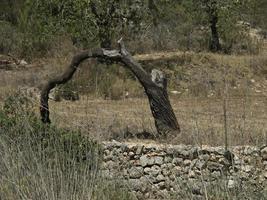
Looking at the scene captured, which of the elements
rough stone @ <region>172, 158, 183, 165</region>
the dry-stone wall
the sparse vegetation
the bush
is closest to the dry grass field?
the sparse vegetation

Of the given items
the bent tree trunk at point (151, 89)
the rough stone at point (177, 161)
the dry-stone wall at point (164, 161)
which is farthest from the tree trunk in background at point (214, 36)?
the rough stone at point (177, 161)

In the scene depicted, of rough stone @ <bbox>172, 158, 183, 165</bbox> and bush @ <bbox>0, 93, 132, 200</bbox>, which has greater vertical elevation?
bush @ <bbox>0, 93, 132, 200</bbox>

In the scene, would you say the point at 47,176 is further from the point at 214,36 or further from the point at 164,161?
the point at 214,36

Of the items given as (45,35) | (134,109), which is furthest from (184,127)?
(45,35)

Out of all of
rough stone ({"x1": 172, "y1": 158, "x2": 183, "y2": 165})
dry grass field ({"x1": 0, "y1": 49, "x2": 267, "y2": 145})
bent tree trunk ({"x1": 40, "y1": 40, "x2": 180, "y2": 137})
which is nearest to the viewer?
rough stone ({"x1": 172, "y1": 158, "x2": 183, "y2": 165})

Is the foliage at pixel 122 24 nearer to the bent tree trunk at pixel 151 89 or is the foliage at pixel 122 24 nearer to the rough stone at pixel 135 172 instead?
the bent tree trunk at pixel 151 89

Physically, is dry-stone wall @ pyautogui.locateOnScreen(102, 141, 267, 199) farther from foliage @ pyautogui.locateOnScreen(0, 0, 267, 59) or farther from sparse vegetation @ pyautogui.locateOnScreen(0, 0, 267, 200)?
foliage @ pyautogui.locateOnScreen(0, 0, 267, 59)

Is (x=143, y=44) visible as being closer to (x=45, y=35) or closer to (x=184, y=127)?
(x=45, y=35)

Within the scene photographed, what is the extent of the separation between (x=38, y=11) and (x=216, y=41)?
277 inches

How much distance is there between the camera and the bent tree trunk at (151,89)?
10539 millimetres

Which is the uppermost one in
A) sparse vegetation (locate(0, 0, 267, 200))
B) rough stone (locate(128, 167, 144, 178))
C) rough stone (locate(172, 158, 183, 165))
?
sparse vegetation (locate(0, 0, 267, 200))

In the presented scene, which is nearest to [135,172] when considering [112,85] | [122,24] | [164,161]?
[164,161]

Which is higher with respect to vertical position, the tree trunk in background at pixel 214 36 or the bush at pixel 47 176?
the tree trunk in background at pixel 214 36

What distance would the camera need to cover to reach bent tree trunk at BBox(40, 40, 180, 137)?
10.5m
